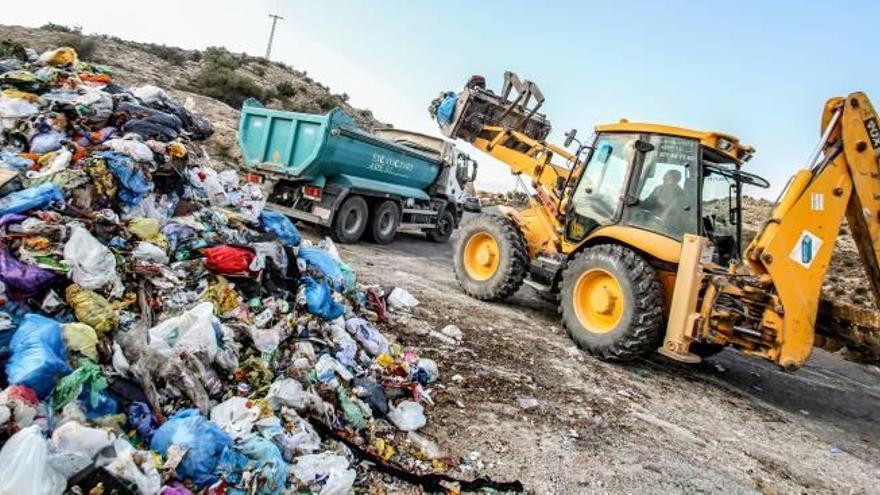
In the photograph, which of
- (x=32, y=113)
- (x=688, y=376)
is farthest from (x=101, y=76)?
(x=688, y=376)

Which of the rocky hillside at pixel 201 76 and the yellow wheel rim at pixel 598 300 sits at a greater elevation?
the rocky hillside at pixel 201 76

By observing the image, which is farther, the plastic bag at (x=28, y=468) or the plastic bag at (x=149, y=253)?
the plastic bag at (x=149, y=253)

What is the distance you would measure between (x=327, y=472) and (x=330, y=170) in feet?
21.1

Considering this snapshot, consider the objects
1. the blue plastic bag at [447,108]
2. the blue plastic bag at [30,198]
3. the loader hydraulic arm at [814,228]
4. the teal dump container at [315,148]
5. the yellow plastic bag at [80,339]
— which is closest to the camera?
the yellow plastic bag at [80,339]

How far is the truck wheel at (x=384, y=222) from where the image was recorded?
31.8ft

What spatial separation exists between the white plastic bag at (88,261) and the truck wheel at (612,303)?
384 cm

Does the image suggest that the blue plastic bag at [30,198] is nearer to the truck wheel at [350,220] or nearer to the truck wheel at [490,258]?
the truck wheel at [490,258]

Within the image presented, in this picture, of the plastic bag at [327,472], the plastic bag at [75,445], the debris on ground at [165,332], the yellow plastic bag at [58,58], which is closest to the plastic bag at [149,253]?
the debris on ground at [165,332]

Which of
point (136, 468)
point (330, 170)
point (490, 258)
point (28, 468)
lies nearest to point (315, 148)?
point (330, 170)

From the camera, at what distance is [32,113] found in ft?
16.0

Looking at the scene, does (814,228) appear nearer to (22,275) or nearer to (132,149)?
(22,275)

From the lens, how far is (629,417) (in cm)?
406

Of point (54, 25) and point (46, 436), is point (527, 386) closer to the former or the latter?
point (46, 436)

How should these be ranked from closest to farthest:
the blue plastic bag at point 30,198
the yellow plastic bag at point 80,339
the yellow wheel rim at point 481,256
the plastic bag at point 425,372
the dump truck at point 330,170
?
the yellow plastic bag at point 80,339 < the blue plastic bag at point 30,198 < the plastic bag at point 425,372 < the yellow wheel rim at point 481,256 < the dump truck at point 330,170
